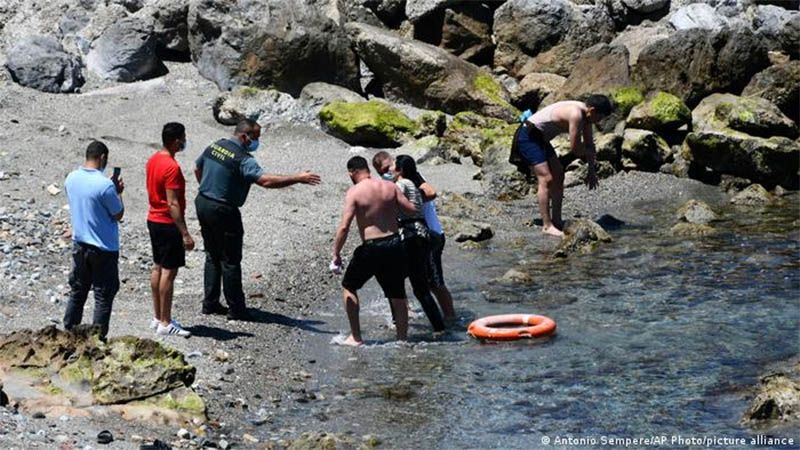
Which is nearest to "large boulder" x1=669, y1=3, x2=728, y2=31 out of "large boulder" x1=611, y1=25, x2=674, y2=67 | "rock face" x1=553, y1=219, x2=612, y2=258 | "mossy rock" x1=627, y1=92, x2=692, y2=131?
"large boulder" x1=611, y1=25, x2=674, y2=67

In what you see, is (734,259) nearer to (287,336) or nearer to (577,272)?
(577,272)

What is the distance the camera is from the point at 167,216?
10953 mm

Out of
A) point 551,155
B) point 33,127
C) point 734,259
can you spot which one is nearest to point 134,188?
point 33,127

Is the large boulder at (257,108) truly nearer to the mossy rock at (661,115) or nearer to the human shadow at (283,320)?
the mossy rock at (661,115)

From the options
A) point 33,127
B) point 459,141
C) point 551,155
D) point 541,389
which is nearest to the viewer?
point 541,389

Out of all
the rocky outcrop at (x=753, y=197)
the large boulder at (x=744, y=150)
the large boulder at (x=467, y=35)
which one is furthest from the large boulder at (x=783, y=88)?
the large boulder at (x=467, y=35)

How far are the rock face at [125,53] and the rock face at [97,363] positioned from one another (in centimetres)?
1405

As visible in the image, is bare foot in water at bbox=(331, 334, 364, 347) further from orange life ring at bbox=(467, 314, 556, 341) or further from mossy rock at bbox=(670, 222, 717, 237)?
mossy rock at bbox=(670, 222, 717, 237)

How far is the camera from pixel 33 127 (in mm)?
19266

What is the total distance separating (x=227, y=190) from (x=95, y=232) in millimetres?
1855

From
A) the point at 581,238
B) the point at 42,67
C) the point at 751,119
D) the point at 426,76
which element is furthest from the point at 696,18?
the point at 42,67

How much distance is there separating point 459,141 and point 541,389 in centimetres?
1124

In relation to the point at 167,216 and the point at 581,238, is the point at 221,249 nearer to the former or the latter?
the point at 167,216

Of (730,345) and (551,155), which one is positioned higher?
(551,155)
